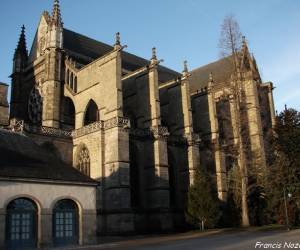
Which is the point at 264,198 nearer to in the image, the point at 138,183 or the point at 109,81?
the point at 138,183

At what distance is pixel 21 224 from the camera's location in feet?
54.3

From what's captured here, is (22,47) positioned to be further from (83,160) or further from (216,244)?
(216,244)

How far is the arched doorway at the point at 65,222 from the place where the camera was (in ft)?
57.8

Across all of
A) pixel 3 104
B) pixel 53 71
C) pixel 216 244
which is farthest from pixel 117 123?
pixel 216 244

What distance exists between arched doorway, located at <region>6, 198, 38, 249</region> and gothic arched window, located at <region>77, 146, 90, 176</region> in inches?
414

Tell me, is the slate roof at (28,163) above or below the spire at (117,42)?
below

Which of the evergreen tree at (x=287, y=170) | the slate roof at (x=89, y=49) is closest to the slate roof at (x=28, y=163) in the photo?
the evergreen tree at (x=287, y=170)

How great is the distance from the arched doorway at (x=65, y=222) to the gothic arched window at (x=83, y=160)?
29.9 feet

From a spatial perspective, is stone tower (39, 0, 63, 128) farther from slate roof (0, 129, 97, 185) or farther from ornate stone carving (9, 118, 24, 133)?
slate roof (0, 129, 97, 185)

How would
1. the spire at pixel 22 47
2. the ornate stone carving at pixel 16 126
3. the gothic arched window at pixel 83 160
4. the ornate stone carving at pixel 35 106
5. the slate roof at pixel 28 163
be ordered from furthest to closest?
the spire at pixel 22 47, the ornate stone carving at pixel 35 106, the gothic arched window at pixel 83 160, the ornate stone carving at pixel 16 126, the slate roof at pixel 28 163

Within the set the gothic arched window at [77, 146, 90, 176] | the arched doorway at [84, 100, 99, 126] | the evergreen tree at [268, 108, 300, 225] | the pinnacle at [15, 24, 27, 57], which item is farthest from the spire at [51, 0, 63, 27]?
the evergreen tree at [268, 108, 300, 225]

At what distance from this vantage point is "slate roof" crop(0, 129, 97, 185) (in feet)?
54.2

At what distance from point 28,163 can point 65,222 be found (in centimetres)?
336

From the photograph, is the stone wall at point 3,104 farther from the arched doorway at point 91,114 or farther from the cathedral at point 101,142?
the arched doorway at point 91,114
